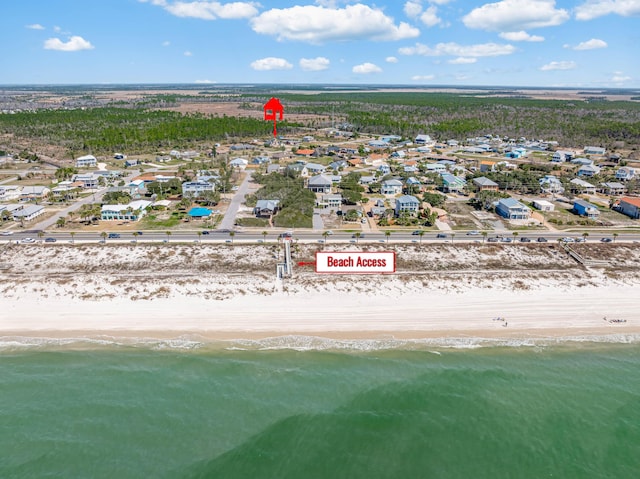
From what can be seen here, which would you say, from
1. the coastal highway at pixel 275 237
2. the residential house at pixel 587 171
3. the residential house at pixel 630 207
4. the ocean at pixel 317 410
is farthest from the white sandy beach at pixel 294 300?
the residential house at pixel 587 171

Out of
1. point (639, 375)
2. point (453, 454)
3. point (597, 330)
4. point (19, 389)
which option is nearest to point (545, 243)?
point (597, 330)

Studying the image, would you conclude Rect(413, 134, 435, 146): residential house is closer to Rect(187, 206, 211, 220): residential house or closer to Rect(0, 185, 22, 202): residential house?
Rect(187, 206, 211, 220): residential house

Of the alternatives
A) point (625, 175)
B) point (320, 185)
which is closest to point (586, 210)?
point (625, 175)

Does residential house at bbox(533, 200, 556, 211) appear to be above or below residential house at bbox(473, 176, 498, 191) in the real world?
below

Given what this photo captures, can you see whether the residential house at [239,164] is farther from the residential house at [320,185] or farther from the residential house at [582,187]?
the residential house at [582,187]

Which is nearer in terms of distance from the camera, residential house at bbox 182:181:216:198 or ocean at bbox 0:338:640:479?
ocean at bbox 0:338:640:479

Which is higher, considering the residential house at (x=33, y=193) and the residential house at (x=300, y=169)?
the residential house at (x=300, y=169)

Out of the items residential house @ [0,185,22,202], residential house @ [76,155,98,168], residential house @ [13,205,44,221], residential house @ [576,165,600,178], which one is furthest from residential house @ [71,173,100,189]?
residential house @ [576,165,600,178]
